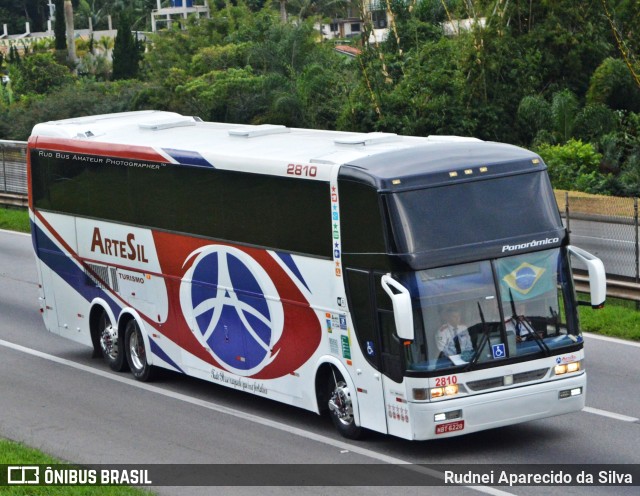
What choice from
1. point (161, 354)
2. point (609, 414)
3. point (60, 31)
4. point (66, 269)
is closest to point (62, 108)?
point (66, 269)

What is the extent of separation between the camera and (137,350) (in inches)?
680

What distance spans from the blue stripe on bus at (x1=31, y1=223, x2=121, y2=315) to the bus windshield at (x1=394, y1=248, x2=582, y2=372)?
22.2 ft

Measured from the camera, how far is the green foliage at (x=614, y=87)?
1318 inches

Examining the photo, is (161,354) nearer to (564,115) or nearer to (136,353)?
(136,353)

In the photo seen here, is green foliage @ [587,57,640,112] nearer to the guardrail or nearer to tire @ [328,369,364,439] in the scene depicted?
the guardrail

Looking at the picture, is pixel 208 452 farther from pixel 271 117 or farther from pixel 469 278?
pixel 271 117

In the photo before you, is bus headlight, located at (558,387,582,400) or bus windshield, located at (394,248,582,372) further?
bus headlight, located at (558,387,582,400)

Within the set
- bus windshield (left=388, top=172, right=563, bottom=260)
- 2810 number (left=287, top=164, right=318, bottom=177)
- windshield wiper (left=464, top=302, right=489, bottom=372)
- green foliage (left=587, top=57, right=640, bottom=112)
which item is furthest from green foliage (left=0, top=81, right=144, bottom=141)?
windshield wiper (left=464, top=302, right=489, bottom=372)

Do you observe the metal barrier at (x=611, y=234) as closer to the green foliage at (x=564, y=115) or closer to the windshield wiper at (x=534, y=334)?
the windshield wiper at (x=534, y=334)

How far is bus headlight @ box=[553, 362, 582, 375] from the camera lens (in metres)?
12.4

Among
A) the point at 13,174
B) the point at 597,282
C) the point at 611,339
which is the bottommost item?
the point at 13,174

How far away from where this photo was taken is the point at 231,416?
583 inches

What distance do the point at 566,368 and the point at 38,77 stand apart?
65.6 m

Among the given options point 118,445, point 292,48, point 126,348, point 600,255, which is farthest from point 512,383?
point 292,48
